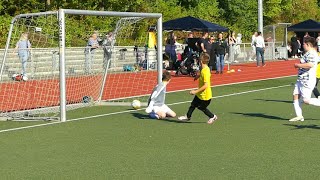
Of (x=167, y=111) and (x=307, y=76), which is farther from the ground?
(x=307, y=76)

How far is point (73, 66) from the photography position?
22.2 m

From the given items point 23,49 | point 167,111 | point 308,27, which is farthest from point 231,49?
point 167,111

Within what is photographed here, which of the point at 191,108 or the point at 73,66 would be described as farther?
the point at 73,66

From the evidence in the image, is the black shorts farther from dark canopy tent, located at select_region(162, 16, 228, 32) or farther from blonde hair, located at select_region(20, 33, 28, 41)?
dark canopy tent, located at select_region(162, 16, 228, 32)

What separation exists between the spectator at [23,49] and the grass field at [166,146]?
2790mm

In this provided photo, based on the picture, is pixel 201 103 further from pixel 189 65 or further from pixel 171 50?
pixel 171 50

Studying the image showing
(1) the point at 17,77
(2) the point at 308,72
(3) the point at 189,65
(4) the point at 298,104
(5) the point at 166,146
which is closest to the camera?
(5) the point at 166,146

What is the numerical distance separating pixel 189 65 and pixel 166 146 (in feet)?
60.0

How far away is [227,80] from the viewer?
26.9 meters

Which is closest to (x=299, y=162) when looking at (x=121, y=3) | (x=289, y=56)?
(x=121, y=3)

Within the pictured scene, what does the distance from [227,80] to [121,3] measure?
616 inches

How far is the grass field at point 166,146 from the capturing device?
29.7ft

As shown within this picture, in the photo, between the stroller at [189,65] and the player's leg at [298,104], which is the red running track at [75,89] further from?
the player's leg at [298,104]

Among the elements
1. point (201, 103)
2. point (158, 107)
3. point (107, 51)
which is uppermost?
point (107, 51)
